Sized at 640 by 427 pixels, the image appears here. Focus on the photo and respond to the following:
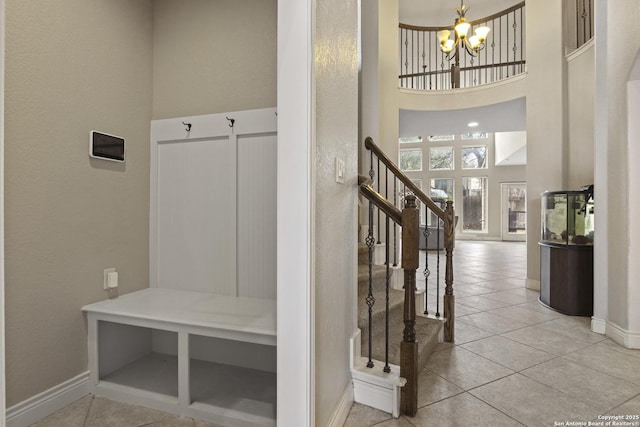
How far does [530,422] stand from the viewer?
1.70m

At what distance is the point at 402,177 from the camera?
3.16 meters

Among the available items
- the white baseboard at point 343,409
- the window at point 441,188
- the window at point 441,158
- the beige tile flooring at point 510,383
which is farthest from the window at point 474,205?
the white baseboard at point 343,409

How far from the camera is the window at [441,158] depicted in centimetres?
1241

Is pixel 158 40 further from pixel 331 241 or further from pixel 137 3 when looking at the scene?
pixel 331 241

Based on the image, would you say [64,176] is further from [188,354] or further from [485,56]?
[485,56]

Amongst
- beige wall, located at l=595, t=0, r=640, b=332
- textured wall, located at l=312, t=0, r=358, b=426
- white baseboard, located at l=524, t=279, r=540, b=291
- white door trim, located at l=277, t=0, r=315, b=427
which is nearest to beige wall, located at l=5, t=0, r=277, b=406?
textured wall, located at l=312, t=0, r=358, b=426

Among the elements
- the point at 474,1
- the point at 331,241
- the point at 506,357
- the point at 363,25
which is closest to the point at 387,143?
the point at 363,25

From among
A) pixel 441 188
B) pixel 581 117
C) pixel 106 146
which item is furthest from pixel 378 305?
pixel 441 188

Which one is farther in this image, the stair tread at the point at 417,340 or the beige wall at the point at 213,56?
the beige wall at the point at 213,56

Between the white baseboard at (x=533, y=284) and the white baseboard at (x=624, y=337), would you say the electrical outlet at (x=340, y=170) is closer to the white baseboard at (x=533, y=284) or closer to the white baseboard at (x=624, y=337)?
the white baseboard at (x=624, y=337)

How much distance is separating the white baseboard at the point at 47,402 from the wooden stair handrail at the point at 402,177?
9.03 ft

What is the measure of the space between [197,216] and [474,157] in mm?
12035

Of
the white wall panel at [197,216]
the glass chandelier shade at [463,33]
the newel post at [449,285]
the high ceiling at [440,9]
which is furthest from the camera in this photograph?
the high ceiling at [440,9]

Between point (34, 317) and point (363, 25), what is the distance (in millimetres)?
4047
